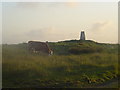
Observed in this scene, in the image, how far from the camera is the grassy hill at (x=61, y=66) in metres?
7.72

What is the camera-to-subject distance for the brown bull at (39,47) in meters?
7.90

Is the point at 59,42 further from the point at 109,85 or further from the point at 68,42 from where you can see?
the point at 109,85

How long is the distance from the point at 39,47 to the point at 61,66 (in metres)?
0.78

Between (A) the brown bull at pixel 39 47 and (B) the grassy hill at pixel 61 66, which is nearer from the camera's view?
(B) the grassy hill at pixel 61 66

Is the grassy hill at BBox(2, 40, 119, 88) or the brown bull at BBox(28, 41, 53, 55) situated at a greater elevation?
the brown bull at BBox(28, 41, 53, 55)

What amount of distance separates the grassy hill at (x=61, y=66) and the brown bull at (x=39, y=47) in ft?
0.42

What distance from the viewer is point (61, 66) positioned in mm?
7750

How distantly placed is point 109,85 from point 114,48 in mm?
961

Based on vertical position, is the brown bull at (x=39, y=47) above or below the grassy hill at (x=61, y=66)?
above

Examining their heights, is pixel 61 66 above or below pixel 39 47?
below

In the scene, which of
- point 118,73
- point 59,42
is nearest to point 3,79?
point 59,42

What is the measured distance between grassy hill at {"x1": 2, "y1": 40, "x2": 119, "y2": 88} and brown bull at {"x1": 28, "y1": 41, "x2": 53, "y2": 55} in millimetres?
127

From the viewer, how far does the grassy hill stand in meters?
7.72

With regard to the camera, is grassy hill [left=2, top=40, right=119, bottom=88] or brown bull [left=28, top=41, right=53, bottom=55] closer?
grassy hill [left=2, top=40, right=119, bottom=88]
